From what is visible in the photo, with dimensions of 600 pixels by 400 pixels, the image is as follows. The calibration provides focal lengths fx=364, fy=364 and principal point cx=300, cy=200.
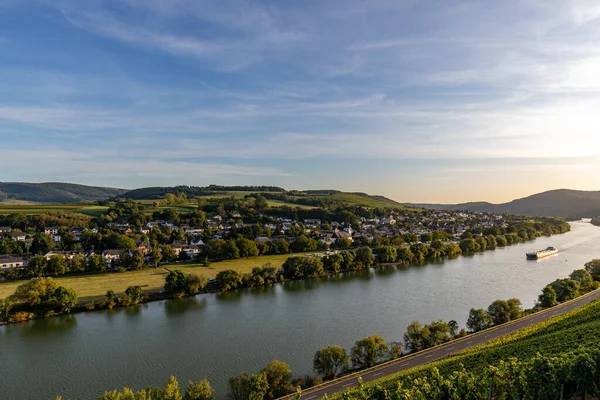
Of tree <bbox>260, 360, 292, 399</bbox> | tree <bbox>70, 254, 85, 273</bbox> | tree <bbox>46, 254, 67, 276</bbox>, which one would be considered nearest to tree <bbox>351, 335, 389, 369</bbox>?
tree <bbox>260, 360, 292, 399</bbox>

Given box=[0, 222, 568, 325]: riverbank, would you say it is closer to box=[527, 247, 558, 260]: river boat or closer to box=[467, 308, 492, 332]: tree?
box=[527, 247, 558, 260]: river boat

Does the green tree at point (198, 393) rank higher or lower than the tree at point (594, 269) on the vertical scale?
lower

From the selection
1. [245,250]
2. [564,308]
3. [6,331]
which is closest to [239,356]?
[6,331]

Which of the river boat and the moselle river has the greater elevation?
the river boat

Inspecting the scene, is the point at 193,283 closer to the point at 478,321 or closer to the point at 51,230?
the point at 478,321

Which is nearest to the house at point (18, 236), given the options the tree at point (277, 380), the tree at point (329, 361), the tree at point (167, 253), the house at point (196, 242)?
the house at point (196, 242)

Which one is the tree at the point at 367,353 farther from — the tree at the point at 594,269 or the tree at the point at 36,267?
the tree at the point at 36,267

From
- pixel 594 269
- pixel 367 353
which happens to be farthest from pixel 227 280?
pixel 594 269
